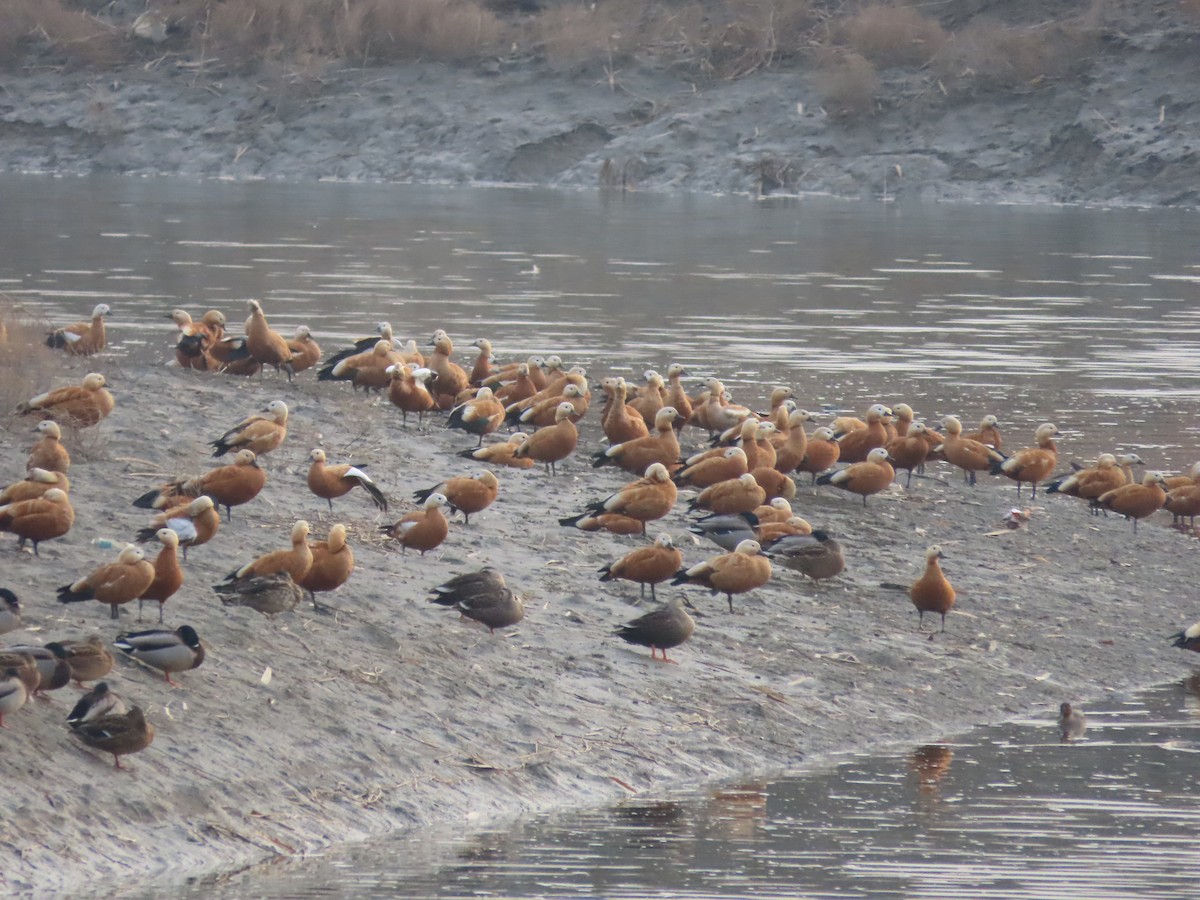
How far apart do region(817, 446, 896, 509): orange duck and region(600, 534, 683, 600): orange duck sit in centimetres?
341

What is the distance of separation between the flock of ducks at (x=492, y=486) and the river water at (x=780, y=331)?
1.30 m

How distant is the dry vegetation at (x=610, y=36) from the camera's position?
53594 millimetres

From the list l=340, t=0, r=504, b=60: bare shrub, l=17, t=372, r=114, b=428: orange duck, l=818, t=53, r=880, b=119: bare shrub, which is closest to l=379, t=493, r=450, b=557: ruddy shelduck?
l=17, t=372, r=114, b=428: orange duck

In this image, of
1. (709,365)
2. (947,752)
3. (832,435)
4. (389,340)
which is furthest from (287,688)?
(709,365)

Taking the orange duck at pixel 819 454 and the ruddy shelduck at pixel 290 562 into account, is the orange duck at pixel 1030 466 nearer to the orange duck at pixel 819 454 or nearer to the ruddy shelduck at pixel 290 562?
the orange duck at pixel 819 454

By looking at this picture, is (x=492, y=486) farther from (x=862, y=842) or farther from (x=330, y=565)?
(x=862, y=842)

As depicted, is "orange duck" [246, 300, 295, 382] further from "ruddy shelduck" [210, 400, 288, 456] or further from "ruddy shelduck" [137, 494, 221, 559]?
"ruddy shelduck" [137, 494, 221, 559]

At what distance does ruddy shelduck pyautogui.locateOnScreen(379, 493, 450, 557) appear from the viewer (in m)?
12.1

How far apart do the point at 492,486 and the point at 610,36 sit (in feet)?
154

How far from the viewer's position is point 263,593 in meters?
10.4

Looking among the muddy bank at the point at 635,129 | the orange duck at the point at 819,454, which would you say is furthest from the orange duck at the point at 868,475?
the muddy bank at the point at 635,129

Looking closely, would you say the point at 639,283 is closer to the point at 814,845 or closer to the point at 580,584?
the point at 580,584

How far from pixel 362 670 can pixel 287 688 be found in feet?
1.84

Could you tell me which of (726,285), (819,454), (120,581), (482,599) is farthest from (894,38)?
(120,581)
